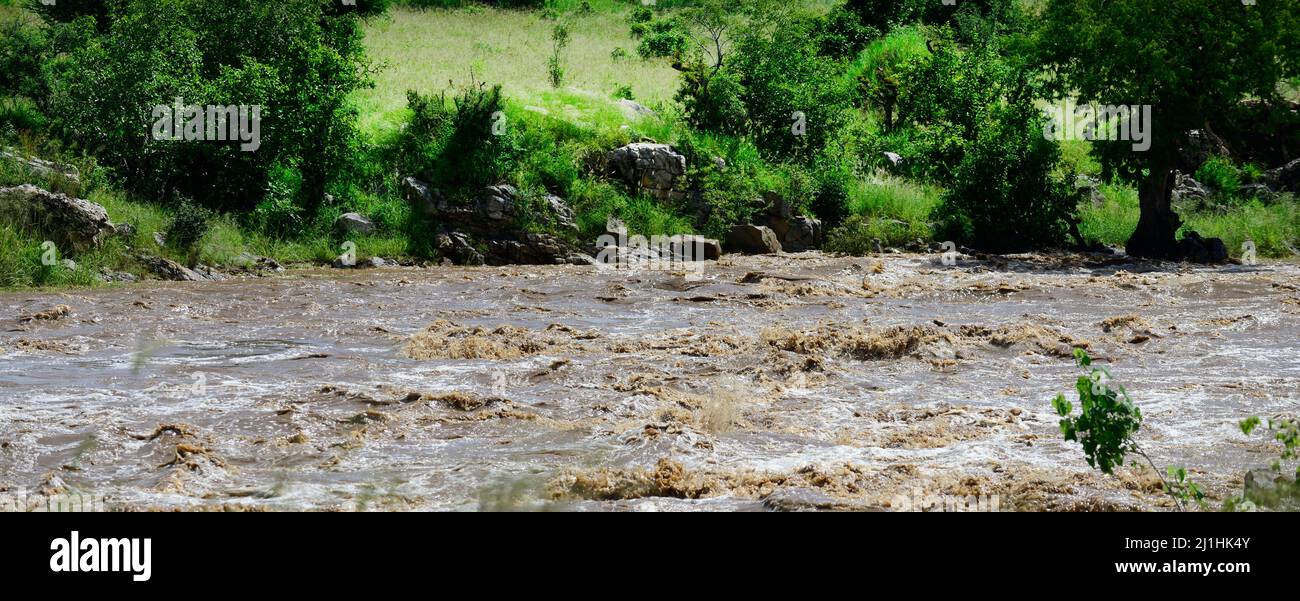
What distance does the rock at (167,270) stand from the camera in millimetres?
19156

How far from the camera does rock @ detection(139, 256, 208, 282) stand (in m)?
19.2

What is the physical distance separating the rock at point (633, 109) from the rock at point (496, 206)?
17.1 feet

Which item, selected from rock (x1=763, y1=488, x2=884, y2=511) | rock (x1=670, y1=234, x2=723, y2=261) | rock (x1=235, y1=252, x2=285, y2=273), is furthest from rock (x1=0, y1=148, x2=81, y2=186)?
rock (x1=763, y1=488, x2=884, y2=511)

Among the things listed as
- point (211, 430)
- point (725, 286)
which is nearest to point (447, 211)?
point (725, 286)

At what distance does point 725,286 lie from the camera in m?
19.4

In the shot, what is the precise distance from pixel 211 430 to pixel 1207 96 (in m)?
18.6

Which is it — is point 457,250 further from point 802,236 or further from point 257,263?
point 802,236

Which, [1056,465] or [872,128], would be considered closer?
[1056,465]

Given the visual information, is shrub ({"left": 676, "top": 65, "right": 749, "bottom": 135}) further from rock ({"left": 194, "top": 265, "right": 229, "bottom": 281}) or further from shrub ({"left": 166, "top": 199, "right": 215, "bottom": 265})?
rock ({"left": 194, "top": 265, "right": 229, "bottom": 281})

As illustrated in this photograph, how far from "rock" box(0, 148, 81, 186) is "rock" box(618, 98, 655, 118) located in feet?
39.0

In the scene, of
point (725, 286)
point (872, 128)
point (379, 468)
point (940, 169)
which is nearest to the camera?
point (379, 468)

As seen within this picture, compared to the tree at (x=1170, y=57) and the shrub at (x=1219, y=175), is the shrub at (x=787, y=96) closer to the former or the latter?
the tree at (x=1170, y=57)

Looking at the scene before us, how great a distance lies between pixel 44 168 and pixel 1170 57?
1886 centimetres

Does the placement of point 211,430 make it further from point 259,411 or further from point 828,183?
point 828,183
